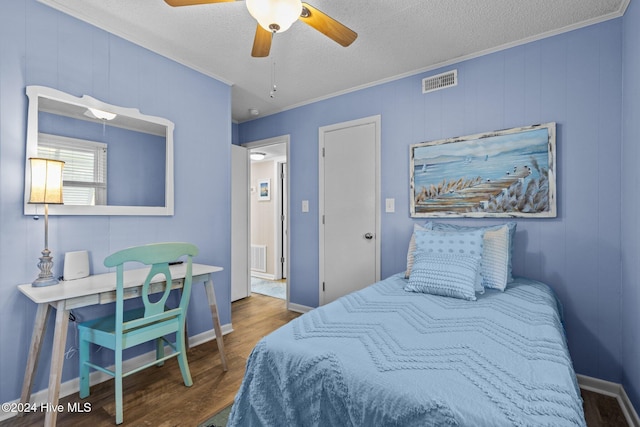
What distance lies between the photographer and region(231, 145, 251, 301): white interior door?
4.17 metres

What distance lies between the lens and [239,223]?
427 cm

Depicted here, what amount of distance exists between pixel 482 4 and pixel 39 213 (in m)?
3.13

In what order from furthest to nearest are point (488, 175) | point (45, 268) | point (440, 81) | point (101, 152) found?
1. point (440, 81)
2. point (488, 175)
3. point (101, 152)
4. point (45, 268)

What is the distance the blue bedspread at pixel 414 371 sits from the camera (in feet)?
2.98

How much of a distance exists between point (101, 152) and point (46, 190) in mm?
489

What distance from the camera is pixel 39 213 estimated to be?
1.94 metres

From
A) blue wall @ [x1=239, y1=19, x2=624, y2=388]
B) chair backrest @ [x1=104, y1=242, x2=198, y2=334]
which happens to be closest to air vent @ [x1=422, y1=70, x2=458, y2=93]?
blue wall @ [x1=239, y1=19, x2=624, y2=388]

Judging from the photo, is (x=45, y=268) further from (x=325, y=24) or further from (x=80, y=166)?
(x=325, y=24)

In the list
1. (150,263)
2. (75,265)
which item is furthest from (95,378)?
(150,263)

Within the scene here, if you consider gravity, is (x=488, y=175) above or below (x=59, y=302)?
above

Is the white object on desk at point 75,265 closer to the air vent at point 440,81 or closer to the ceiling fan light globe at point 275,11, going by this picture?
the ceiling fan light globe at point 275,11

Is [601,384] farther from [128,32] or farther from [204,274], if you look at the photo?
[128,32]

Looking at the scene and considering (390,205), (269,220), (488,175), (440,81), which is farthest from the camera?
(269,220)

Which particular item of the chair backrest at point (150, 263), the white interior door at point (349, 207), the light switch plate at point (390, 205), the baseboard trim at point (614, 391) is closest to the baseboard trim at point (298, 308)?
the white interior door at point (349, 207)
